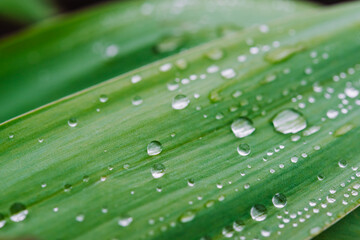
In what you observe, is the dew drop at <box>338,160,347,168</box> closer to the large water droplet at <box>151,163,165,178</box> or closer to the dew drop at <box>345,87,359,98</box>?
the dew drop at <box>345,87,359,98</box>

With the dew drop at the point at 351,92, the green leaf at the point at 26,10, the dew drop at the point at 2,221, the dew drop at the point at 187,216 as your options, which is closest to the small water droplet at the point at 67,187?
the dew drop at the point at 2,221

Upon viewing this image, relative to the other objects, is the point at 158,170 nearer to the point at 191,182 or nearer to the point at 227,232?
the point at 191,182

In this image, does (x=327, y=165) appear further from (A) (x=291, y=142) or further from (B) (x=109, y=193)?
(B) (x=109, y=193)

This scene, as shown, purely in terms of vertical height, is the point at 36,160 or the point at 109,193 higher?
the point at 36,160

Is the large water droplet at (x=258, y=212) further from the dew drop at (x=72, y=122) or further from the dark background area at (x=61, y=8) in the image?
the dark background area at (x=61, y=8)

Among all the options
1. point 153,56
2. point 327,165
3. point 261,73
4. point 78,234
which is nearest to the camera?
point 78,234

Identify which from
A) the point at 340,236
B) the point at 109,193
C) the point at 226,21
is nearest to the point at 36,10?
the point at 226,21
